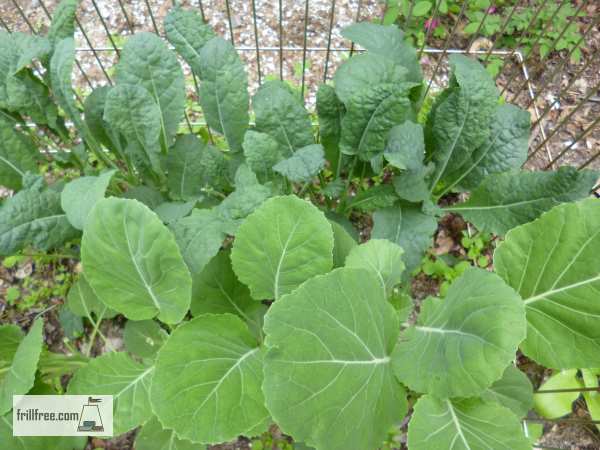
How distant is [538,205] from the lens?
1.46m

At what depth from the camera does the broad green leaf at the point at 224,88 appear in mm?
1425

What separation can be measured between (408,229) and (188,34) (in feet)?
2.88

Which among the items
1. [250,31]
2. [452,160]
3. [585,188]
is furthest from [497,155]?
[250,31]

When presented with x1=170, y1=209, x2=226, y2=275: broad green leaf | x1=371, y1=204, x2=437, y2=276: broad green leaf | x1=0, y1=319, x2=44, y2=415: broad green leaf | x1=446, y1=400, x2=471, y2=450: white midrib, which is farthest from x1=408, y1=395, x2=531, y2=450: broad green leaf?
x1=0, y1=319, x2=44, y2=415: broad green leaf

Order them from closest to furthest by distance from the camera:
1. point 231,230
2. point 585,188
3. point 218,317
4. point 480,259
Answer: point 218,317 < point 231,230 < point 585,188 < point 480,259

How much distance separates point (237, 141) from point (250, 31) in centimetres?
104

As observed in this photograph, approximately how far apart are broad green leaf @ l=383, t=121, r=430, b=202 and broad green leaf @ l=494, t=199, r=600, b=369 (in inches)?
14.5

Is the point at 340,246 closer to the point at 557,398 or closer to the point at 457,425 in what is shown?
the point at 457,425

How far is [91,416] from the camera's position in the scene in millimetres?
1216

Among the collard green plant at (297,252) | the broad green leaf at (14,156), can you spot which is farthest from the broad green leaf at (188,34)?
the broad green leaf at (14,156)

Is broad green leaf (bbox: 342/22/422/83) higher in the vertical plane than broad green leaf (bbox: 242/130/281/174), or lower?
higher

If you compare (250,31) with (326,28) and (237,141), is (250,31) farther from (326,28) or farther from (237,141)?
(237,141)

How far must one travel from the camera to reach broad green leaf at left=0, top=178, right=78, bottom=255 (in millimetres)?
1265

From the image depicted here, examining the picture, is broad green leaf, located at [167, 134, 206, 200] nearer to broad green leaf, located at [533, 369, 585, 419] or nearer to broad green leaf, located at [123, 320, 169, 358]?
broad green leaf, located at [123, 320, 169, 358]
